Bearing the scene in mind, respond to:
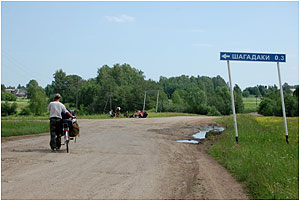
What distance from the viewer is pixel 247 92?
166m

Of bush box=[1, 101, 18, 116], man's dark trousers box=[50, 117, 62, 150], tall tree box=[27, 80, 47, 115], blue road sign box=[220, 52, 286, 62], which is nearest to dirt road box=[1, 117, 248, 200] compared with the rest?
man's dark trousers box=[50, 117, 62, 150]

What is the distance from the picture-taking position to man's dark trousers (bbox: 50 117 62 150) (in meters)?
11.6

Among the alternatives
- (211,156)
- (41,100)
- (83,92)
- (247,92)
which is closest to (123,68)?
(83,92)

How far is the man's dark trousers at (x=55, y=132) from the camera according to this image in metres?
11.6

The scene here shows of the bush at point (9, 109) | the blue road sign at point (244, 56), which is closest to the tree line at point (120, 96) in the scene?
the bush at point (9, 109)

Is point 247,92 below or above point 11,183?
above

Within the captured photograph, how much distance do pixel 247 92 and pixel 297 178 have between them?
537ft

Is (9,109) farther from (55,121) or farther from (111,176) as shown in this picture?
(111,176)

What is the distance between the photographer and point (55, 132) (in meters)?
11.7

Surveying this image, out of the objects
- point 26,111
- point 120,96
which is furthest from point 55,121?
point 26,111

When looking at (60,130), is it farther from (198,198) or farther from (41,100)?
(41,100)

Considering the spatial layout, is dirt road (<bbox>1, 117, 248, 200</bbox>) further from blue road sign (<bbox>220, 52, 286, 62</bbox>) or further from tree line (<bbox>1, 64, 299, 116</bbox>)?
tree line (<bbox>1, 64, 299, 116</bbox>)

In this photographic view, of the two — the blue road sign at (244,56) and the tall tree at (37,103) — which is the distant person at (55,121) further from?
the tall tree at (37,103)

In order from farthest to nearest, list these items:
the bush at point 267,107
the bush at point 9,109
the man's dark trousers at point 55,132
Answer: the bush at point 9,109 < the bush at point 267,107 < the man's dark trousers at point 55,132
